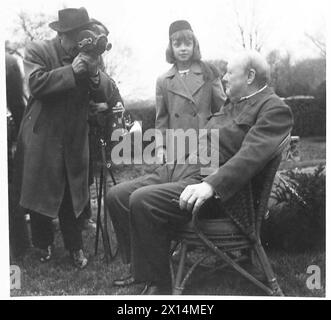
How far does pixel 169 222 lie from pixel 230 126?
1.99ft

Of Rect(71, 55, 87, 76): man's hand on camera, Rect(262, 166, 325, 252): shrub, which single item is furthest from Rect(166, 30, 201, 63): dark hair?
Rect(262, 166, 325, 252): shrub

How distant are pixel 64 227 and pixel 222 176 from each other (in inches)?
41.7

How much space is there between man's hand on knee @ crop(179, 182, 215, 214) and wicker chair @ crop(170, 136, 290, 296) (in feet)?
0.19

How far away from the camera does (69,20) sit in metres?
2.72

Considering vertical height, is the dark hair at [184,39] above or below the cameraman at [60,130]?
above

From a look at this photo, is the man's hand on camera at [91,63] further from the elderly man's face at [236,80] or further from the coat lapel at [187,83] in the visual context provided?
the elderly man's face at [236,80]

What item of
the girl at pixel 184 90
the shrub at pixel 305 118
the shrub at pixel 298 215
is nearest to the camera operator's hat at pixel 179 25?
the girl at pixel 184 90

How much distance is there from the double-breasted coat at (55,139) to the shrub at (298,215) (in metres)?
1.13

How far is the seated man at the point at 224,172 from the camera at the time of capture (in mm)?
2396

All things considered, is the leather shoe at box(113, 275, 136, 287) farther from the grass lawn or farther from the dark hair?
the dark hair

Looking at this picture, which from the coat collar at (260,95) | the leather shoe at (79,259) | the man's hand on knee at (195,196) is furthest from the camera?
the leather shoe at (79,259)

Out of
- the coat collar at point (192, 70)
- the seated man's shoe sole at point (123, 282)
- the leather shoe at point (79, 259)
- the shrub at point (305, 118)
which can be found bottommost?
the seated man's shoe sole at point (123, 282)

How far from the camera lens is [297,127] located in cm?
268

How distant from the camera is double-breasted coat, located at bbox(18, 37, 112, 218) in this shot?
2.74 metres
